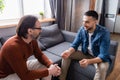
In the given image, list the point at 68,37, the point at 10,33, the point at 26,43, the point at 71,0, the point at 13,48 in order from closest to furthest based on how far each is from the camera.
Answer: the point at 13,48 → the point at 26,43 → the point at 10,33 → the point at 68,37 → the point at 71,0

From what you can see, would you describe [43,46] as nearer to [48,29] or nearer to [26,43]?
[48,29]

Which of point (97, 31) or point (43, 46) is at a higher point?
point (97, 31)

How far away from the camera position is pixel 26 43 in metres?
1.36

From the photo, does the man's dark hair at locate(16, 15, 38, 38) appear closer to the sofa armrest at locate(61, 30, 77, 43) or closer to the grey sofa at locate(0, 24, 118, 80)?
the grey sofa at locate(0, 24, 118, 80)

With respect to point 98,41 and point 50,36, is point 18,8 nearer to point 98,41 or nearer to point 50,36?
point 50,36

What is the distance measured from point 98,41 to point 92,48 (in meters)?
0.13

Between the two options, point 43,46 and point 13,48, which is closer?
point 13,48

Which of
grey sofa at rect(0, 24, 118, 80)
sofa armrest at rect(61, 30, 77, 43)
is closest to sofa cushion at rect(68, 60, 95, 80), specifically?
grey sofa at rect(0, 24, 118, 80)

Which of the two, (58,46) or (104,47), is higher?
(104,47)

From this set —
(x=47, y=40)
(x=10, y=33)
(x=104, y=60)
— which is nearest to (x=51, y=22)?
(x=47, y=40)

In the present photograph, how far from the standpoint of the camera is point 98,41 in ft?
5.73

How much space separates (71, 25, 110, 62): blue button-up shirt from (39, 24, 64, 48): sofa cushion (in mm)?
697

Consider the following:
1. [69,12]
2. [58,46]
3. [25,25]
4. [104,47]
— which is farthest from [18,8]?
[104,47]

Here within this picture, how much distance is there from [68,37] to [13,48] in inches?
67.9
